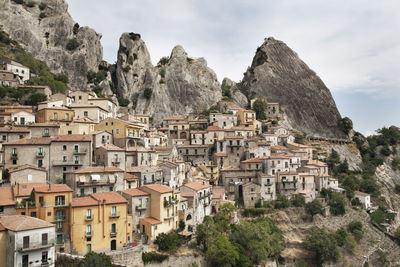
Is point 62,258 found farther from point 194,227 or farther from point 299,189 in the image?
point 299,189

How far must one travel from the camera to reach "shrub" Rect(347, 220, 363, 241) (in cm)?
5256

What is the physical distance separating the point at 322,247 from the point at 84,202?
35.1 meters

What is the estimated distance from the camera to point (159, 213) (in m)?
35.9

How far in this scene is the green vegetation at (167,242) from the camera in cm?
3388

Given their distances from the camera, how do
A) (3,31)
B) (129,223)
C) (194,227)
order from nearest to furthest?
(129,223), (194,227), (3,31)

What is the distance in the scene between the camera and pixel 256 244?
39344 millimetres

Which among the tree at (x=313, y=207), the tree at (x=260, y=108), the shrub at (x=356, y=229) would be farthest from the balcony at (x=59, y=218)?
the tree at (x=260, y=108)

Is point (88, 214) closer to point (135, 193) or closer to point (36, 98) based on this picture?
point (135, 193)

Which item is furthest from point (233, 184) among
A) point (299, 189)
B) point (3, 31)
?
point (3, 31)

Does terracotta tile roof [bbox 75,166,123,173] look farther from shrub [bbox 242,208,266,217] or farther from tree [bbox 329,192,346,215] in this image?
tree [bbox 329,192,346,215]

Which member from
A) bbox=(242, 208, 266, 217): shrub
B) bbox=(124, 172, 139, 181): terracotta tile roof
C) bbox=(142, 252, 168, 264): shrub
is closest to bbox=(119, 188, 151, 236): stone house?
bbox=(124, 172, 139, 181): terracotta tile roof

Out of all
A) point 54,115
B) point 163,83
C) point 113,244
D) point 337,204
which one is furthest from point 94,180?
point 163,83

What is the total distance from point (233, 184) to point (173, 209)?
18.9 metres

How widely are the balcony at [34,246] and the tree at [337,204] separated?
47848mm
